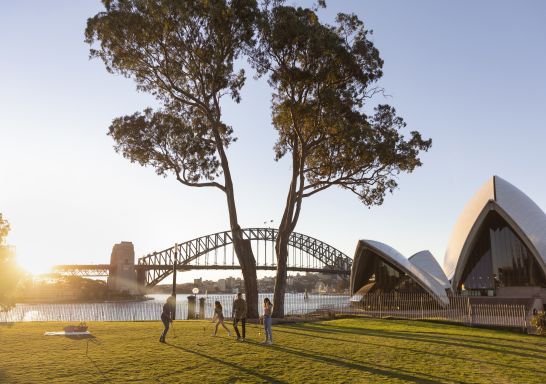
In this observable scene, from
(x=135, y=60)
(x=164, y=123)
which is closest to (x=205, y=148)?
(x=164, y=123)

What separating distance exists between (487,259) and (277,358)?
29.0 meters

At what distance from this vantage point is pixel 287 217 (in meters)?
26.5

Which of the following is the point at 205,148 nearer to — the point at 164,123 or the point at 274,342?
the point at 164,123

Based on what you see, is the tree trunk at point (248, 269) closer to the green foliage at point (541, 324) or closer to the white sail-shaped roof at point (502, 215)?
the green foliage at point (541, 324)

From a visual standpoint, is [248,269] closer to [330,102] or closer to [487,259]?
[330,102]

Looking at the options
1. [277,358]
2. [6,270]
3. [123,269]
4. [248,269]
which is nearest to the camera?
[277,358]

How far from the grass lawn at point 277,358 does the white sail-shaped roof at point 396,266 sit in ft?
49.6

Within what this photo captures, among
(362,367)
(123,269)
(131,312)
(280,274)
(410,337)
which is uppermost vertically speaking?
(123,269)

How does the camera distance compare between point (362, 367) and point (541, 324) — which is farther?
point (541, 324)

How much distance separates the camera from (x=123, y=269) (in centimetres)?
9819

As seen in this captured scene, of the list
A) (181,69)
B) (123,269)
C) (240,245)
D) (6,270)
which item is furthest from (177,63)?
(123,269)

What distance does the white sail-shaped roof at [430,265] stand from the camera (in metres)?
35.3

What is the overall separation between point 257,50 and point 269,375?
19331mm

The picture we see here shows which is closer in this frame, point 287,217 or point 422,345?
point 422,345
